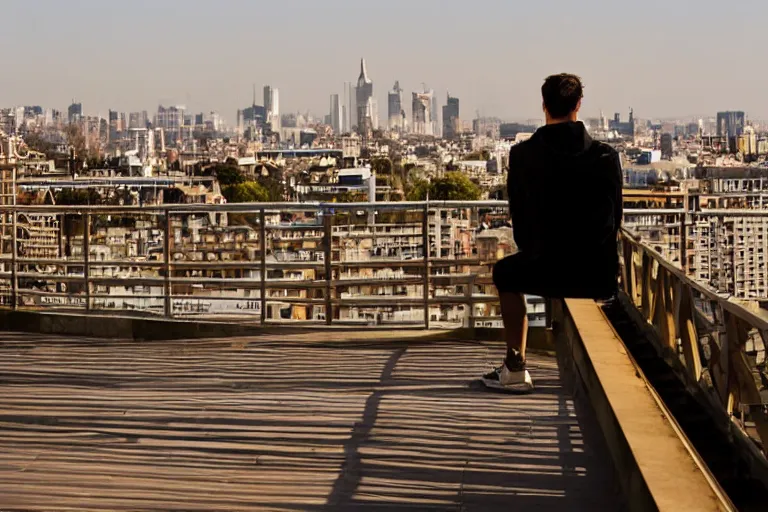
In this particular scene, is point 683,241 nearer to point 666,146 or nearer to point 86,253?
point 86,253

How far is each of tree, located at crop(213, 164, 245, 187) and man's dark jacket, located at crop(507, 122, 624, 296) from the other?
235ft

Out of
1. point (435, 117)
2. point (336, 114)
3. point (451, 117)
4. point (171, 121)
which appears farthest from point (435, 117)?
point (171, 121)

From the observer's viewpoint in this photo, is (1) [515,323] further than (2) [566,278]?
Yes

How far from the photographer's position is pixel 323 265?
8.68 metres

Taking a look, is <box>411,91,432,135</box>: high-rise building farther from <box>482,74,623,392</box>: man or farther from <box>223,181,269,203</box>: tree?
<box>482,74,623,392</box>: man

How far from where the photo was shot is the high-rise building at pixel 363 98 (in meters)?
165

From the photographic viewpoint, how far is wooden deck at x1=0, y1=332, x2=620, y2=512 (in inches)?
157

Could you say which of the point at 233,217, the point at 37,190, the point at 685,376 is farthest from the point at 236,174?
the point at 685,376

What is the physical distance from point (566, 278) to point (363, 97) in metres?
169

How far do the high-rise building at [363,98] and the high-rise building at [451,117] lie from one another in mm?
9654

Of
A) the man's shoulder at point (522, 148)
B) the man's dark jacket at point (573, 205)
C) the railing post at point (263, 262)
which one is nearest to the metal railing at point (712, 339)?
the man's dark jacket at point (573, 205)

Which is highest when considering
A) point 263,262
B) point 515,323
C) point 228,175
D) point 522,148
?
point 228,175

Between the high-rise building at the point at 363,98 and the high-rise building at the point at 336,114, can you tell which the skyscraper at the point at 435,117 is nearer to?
the high-rise building at the point at 363,98

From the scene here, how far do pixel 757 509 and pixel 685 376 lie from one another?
146cm
